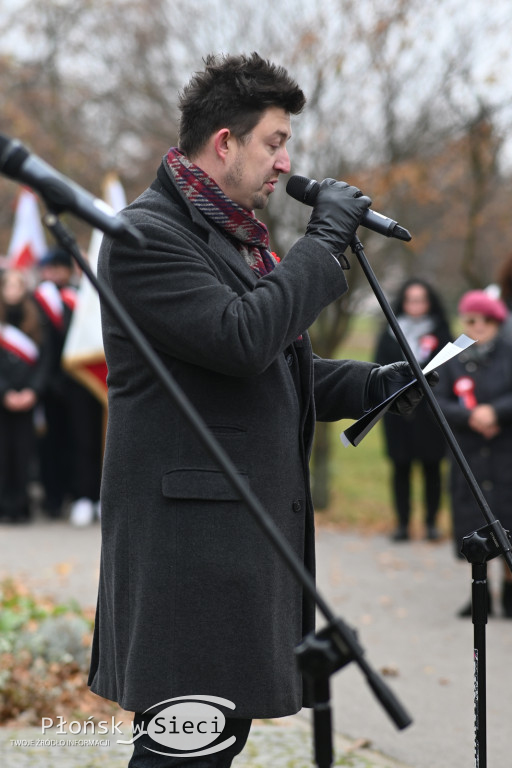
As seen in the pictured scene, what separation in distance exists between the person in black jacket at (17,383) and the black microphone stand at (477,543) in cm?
748

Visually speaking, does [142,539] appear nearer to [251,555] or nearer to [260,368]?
[251,555]

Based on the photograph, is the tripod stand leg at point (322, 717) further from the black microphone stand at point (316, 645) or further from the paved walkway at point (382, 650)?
the paved walkway at point (382, 650)

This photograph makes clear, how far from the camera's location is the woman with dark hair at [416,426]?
345 inches

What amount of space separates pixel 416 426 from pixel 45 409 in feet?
11.9

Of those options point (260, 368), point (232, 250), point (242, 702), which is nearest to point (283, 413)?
point (260, 368)

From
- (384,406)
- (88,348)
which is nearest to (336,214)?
(384,406)

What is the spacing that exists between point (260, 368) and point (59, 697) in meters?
2.88

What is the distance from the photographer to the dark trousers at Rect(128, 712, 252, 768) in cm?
281

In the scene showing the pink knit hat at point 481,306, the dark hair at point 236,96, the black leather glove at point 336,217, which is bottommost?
the black leather glove at point 336,217

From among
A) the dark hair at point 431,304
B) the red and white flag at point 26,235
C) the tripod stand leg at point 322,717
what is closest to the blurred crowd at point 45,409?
the red and white flag at point 26,235

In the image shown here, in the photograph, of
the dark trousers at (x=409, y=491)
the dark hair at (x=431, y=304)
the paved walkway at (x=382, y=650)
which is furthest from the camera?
the dark trousers at (x=409, y=491)

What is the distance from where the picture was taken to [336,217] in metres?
2.80

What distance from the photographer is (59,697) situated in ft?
16.5

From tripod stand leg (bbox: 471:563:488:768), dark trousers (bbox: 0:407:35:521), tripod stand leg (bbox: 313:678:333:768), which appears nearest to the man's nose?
A: tripod stand leg (bbox: 471:563:488:768)
